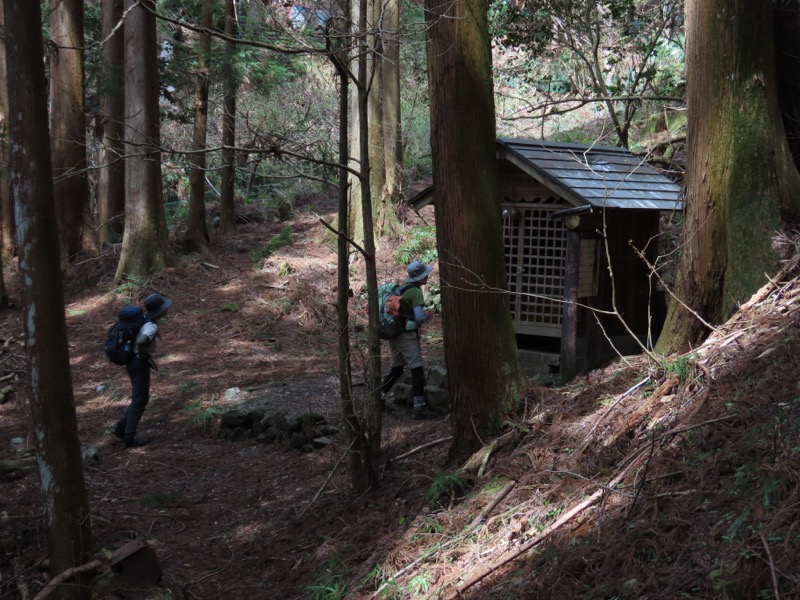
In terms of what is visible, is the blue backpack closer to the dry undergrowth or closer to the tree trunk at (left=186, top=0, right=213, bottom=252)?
the dry undergrowth

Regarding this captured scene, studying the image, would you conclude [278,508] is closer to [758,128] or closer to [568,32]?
[758,128]

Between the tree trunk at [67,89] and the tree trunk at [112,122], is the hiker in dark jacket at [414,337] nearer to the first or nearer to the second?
the tree trunk at [112,122]

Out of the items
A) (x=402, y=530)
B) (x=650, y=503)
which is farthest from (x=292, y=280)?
(x=650, y=503)

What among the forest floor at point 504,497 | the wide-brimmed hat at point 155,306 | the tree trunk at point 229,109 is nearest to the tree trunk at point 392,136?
the tree trunk at point 229,109

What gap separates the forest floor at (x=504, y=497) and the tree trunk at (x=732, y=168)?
39 centimetres

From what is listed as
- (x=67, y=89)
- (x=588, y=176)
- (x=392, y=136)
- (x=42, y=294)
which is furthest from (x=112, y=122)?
(x=42, y=294)

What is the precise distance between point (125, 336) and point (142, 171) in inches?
315

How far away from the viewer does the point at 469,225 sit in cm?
678

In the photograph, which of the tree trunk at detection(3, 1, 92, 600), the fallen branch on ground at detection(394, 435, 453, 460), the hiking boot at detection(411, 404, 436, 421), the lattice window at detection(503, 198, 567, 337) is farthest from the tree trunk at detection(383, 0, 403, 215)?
the tree trunk at detection(3, 1, 92, 600)

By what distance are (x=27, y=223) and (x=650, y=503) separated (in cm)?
410

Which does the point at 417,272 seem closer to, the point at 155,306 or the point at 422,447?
the point at 422,447

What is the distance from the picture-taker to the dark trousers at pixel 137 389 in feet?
30.0

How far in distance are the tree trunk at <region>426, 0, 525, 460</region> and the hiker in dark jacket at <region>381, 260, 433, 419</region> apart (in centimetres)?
219

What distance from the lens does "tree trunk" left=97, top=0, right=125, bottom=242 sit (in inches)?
687
